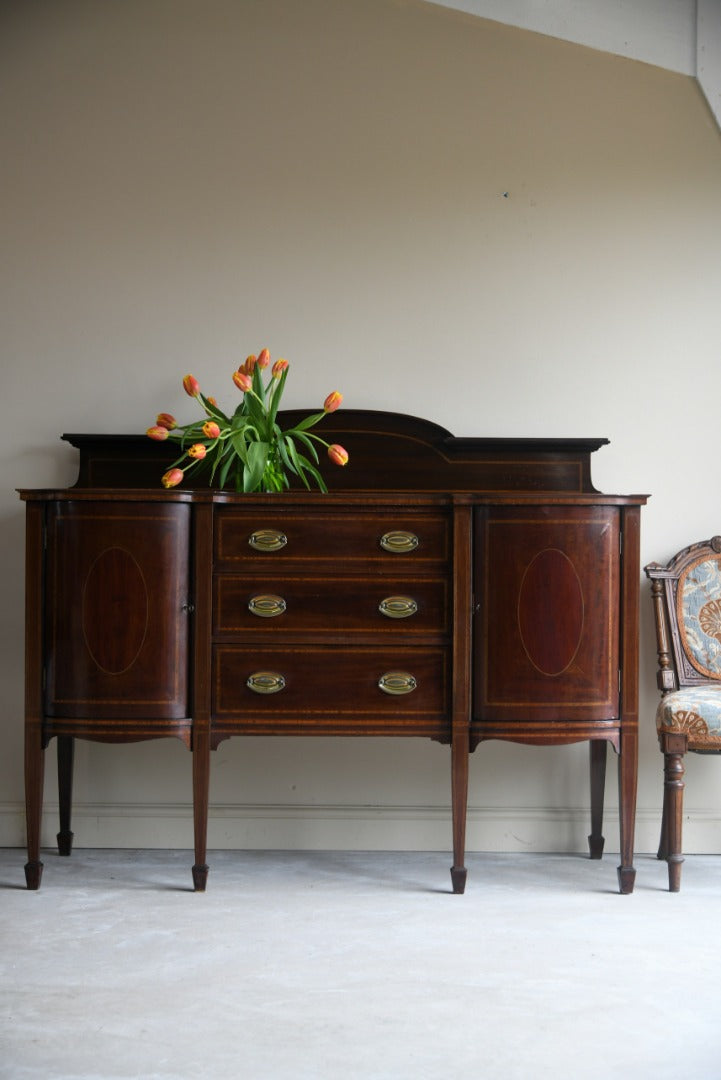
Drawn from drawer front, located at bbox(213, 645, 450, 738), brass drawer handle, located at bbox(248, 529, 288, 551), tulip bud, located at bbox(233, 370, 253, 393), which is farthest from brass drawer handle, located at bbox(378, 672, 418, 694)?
tulip bud, located at bbox(233, 370, 253, 393)

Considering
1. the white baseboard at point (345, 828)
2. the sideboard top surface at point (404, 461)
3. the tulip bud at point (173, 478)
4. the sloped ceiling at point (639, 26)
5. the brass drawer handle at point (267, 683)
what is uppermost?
the sloped ceiling at point (639, 26)

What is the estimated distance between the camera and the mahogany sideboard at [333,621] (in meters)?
2.65

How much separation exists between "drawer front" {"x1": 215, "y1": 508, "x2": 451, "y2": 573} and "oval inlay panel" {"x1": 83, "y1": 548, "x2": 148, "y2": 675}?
22cm

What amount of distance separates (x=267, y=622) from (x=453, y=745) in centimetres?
57

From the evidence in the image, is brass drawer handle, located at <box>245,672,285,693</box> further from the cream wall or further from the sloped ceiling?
the sloped ceiling

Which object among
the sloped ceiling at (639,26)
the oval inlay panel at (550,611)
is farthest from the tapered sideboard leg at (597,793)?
the sloped ceiling at (639,26)

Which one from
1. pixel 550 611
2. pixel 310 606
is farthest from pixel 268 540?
pixel 550 611

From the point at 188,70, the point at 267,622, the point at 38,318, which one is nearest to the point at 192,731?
the point at 267,622

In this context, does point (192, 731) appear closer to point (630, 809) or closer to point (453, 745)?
point (453, 745)

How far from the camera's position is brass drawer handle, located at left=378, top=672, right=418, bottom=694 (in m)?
2.68

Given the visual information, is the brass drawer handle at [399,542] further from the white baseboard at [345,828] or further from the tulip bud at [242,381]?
the white baseboard at [345,828]

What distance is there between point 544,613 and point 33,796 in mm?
1392

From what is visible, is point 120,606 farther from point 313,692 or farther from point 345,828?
point 345,828

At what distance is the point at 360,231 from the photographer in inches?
128
